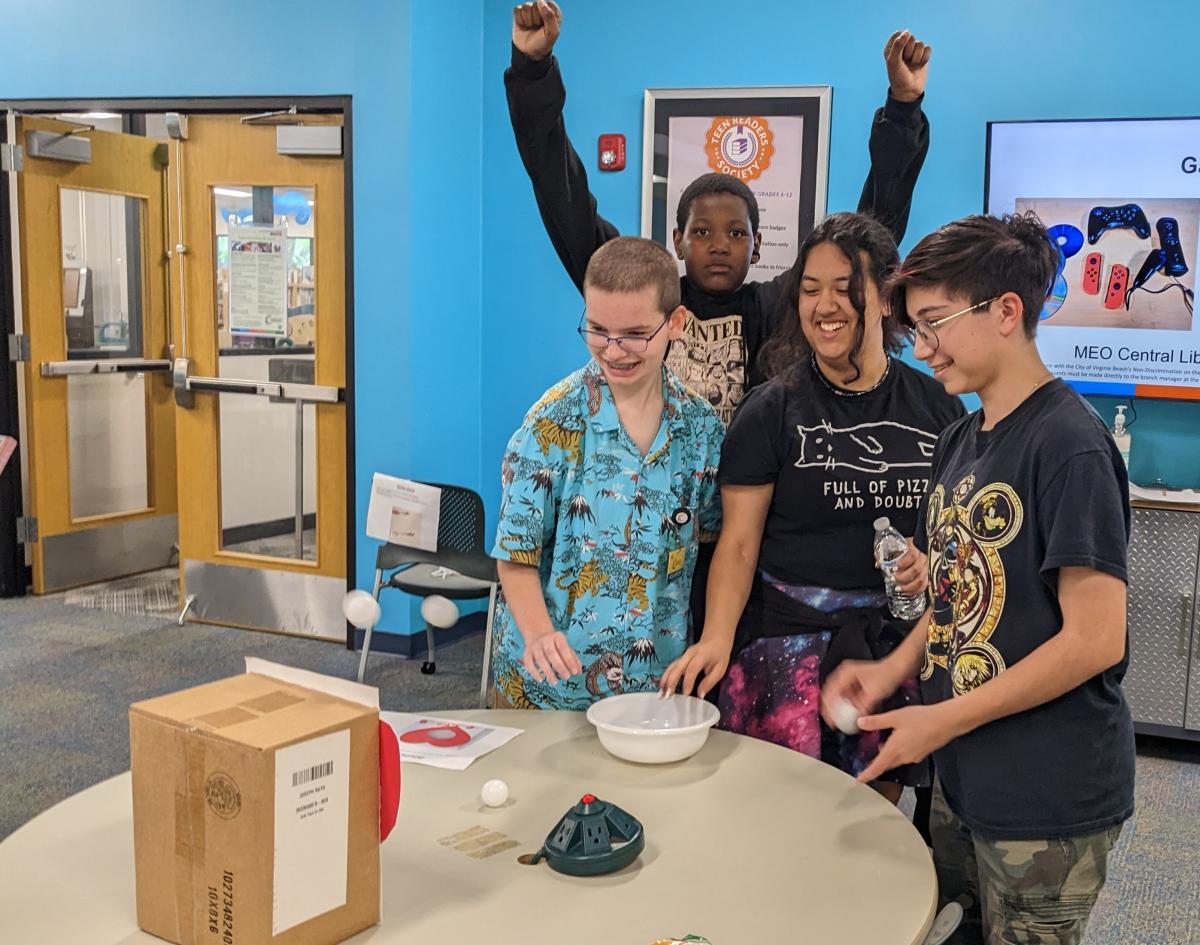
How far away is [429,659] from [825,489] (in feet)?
9.75

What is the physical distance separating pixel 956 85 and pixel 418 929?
12.4 feet

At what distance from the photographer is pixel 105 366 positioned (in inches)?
225

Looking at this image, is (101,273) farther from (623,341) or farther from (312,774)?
(312,774)

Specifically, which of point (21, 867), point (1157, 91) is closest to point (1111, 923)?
point (21, 867)

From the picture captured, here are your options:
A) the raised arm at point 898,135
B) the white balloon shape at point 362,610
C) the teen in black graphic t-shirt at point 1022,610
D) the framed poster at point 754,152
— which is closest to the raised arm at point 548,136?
the raised arm at point 898,135

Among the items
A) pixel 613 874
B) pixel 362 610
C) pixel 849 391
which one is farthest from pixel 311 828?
pixel 362 610

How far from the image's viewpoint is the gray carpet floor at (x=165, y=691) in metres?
2.91

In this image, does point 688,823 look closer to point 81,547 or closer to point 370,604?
point 370,604

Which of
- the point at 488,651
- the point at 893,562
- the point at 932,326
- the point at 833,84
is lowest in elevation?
the point at 488,651

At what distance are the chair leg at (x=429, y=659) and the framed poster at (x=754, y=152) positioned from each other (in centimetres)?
178

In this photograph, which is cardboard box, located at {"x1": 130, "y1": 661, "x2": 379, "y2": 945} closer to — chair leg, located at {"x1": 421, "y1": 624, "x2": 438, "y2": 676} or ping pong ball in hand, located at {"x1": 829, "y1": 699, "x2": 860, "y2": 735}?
ping pong ball in hand, located at {"x1": 829, "y1": 699, "x2": 860, "y2": 735}

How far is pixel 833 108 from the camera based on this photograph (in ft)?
14.2

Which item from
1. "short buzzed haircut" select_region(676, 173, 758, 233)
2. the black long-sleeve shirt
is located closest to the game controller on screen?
the black long-sleeve shirt

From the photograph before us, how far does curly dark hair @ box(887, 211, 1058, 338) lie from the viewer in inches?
57.5
